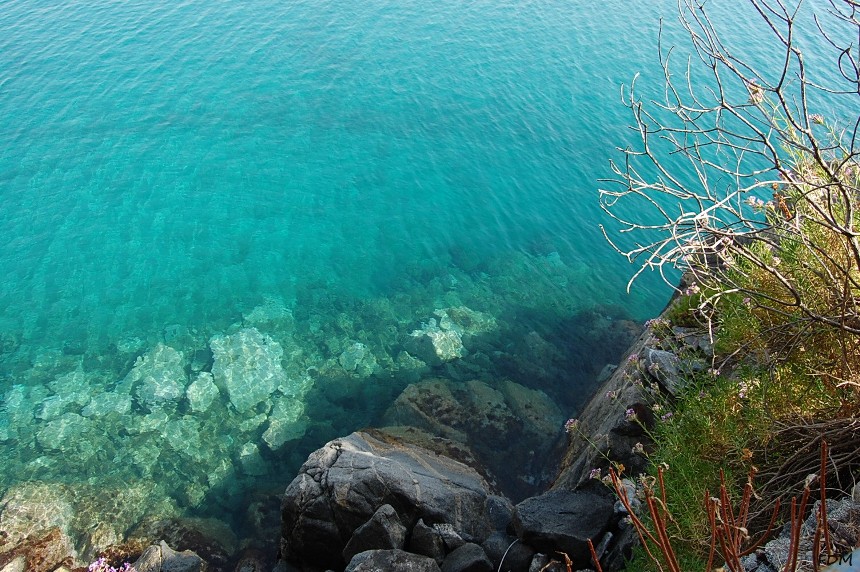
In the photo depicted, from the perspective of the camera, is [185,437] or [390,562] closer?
[390,562]

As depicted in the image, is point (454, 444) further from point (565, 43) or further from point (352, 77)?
point (565, 43)

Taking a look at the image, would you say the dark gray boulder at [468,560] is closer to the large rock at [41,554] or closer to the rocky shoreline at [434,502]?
the rocky shoreline at [434,502]

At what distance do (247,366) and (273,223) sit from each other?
6.36m

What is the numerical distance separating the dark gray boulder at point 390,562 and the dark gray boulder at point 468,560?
0.31 m

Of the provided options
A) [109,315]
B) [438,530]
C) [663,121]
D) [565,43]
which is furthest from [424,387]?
→ [565,43]

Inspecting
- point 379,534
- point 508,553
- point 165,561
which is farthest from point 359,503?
point 165,561

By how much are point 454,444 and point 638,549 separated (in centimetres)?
677

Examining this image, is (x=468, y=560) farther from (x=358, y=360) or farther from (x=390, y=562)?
(x=358, y=360)

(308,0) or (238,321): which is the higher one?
(308,0)

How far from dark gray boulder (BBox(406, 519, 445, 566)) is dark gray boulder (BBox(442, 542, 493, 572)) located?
216mm

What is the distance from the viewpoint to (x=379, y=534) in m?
10.0

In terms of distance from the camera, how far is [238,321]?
1752cm

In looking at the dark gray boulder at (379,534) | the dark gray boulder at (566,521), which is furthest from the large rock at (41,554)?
the dark gray boulder at (566,521)

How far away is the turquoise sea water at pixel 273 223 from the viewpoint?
15031mm
